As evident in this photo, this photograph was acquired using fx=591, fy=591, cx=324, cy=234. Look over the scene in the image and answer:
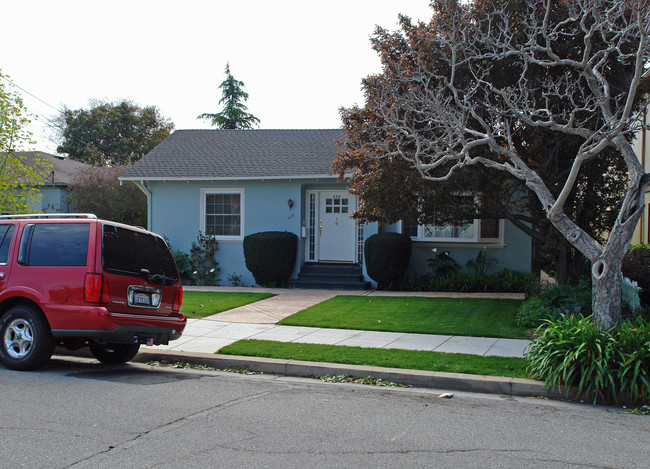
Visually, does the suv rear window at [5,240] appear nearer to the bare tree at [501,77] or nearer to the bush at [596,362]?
the bare tree at [501,77]

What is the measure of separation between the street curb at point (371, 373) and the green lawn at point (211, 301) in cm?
317

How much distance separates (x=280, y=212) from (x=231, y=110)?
2510cm

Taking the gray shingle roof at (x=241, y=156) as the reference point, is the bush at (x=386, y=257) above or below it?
below

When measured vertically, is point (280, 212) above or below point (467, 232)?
above

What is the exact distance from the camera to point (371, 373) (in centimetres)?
740

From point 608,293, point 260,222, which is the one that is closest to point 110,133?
point 260,222

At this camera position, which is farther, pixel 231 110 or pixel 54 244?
pixel 231 110

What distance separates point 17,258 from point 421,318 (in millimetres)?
6824

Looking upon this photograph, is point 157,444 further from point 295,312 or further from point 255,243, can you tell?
point 255,243

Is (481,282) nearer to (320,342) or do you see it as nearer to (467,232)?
(467,232)

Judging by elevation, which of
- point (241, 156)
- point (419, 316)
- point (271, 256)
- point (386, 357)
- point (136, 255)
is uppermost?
point (241, 156)

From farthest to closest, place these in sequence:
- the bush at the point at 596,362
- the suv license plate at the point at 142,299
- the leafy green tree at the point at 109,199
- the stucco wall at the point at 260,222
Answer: the leafy green tree at the point at 109,199, the stucco wall at the point at 260,222, the suv license plate at the point at 142,299, the bush at the point at 596,362

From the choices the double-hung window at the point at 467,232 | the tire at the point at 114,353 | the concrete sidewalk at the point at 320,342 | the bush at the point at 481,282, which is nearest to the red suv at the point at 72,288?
the tire at the point at 114,353

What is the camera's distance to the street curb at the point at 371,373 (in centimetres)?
682
